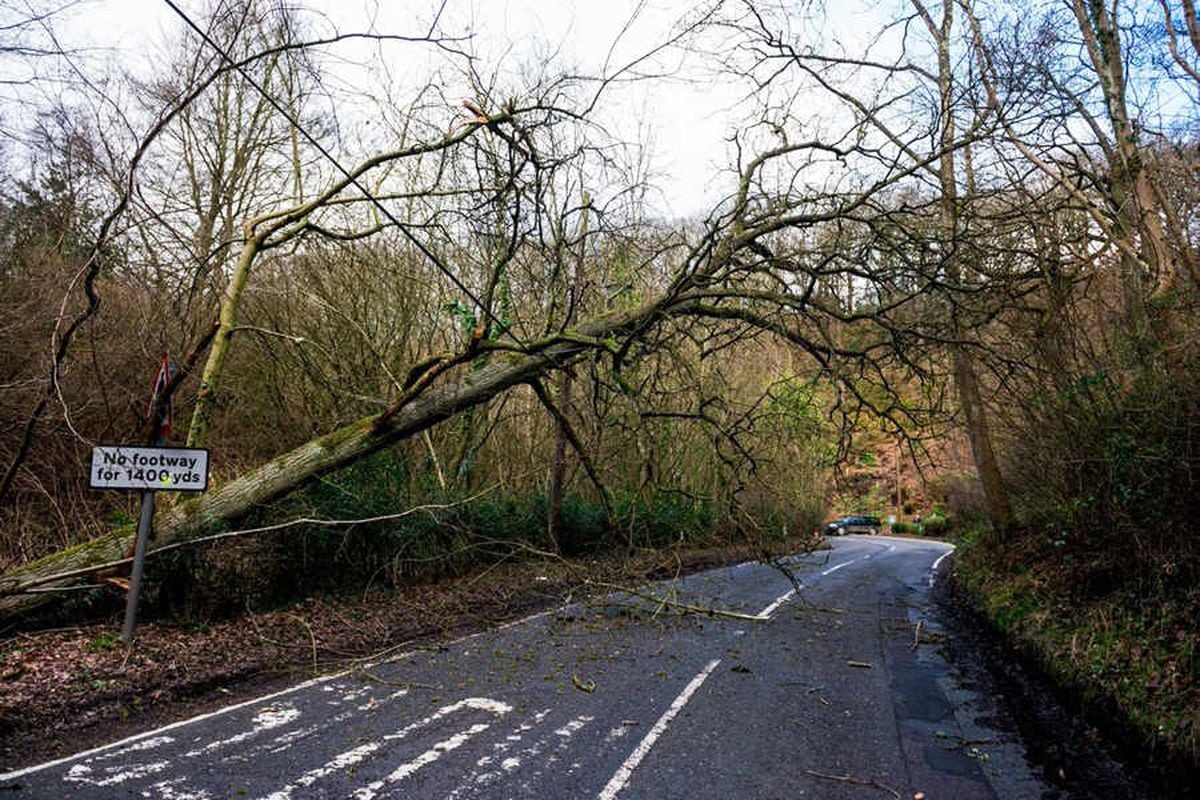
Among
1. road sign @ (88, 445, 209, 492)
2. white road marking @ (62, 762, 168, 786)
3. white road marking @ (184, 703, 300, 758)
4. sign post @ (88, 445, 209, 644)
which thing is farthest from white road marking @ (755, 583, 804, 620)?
white road marking @ (62, 762, 168, 786)

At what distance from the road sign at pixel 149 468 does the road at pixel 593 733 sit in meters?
2.30

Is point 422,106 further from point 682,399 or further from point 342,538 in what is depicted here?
point 682,399

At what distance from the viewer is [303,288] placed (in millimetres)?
12805

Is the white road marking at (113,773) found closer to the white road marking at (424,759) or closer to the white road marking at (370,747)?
the white road marking at (370,747)

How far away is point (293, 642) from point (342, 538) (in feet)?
8.10

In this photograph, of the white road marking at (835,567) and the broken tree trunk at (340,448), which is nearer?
the broken tree trunk at (340,448)

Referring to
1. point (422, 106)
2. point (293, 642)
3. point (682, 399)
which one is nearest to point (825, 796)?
point (293, 642)

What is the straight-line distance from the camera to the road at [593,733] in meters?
4.36

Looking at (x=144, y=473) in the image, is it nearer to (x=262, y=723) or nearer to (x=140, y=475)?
(x=140, y=475)

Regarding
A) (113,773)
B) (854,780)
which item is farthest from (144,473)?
(854,780)

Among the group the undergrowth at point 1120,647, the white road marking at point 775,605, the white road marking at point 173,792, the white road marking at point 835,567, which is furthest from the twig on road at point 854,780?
the white road marking at point 835,567

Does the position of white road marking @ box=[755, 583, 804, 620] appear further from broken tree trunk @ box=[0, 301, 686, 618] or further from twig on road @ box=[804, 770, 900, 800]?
twig on road @ box=[804, 770, 900, 800]

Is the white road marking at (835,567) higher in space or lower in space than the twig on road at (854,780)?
lower

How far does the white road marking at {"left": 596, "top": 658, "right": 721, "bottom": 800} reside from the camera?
4.37m
